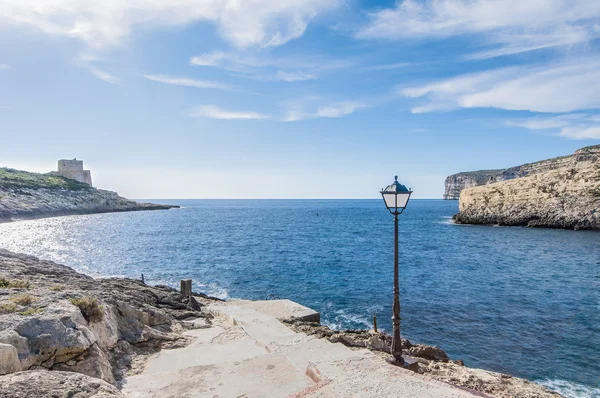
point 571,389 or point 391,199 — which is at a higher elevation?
point 391,199

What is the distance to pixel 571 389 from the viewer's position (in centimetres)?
1308

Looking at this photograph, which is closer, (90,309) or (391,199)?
(90,309)

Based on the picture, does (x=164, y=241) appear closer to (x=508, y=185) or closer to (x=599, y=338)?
(x=599, y=338)

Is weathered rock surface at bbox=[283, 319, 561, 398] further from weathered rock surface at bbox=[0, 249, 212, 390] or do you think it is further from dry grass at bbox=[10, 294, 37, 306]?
dry grass at bbox=[10, 294, 37, 306]

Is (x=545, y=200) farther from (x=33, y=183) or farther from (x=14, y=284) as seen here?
(x=33, y=183)

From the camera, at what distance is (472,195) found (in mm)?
83750

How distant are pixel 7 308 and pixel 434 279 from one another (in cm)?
2949

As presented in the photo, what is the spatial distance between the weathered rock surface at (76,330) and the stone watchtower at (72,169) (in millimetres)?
149850

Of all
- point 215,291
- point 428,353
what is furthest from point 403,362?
point 215,291

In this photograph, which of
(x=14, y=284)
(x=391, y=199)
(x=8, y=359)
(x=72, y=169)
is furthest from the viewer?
(x=72, y=169)

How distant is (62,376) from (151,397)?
3.25m

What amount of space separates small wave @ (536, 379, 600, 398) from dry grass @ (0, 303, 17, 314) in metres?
16.7

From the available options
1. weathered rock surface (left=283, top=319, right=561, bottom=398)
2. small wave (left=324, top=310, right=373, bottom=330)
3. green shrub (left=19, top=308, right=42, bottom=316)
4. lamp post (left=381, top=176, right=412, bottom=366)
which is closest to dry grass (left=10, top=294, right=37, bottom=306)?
green shrub (left=19, top=308, right=42, bottom=316)

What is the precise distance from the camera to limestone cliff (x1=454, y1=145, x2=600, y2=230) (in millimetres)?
62094
